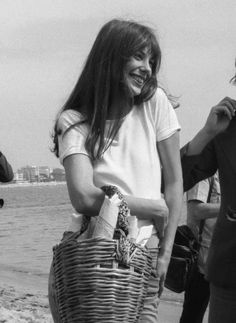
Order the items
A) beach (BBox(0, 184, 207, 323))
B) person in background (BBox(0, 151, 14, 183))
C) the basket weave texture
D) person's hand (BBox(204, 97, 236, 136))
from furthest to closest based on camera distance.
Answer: beach (BBox(0, 184, 207, 323))
person in background (BBox(0, 151, 14, 183))
person's hand (BBox(204, 97, 236, 136))
the basket weave texture

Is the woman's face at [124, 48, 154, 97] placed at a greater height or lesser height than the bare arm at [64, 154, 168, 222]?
greater

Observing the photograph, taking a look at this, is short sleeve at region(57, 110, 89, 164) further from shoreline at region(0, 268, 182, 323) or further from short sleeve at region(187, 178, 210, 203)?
shoreline at region(0, 268, 182, 323)

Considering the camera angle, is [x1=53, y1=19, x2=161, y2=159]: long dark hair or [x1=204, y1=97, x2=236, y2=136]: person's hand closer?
[x1=53, y1=19, x2=161, y2=159]: long dark hair

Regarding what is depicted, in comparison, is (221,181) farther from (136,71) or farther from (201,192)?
(201,192)

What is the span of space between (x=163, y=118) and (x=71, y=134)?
0.35 meters

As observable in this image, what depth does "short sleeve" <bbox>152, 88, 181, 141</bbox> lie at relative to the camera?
2754 mm

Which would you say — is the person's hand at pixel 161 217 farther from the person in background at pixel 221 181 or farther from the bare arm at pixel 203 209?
the bare arm at pixel 203 209

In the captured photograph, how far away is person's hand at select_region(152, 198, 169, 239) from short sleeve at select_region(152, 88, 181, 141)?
A: 26 centimetres

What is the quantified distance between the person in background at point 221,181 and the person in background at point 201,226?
1.79 meters

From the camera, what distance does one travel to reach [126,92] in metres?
2.75

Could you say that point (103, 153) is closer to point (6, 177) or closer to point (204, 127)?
point (204, 127)

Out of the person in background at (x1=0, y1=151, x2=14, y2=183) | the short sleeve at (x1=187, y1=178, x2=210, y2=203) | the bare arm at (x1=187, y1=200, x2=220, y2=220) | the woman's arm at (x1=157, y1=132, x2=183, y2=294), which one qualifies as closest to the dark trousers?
the bare arm at (x1=187, y1=200, x2=220, y2=220)

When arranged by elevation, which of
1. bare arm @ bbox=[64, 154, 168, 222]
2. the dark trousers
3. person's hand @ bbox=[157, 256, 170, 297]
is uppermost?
bare arm @ bbox=[64, 154, 168, 222]

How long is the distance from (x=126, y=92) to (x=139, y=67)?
0.10 m
